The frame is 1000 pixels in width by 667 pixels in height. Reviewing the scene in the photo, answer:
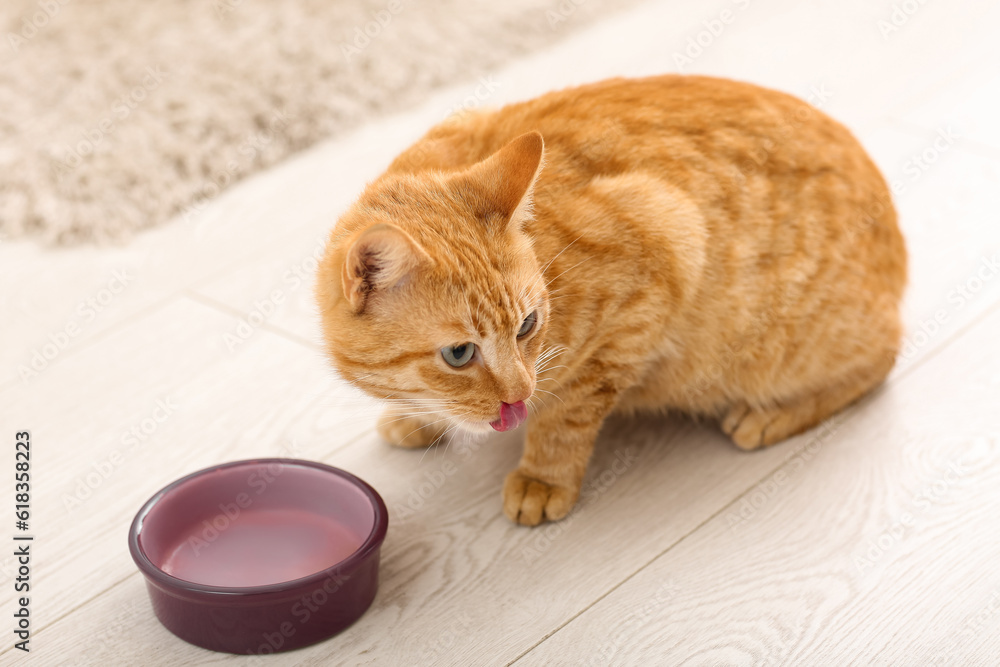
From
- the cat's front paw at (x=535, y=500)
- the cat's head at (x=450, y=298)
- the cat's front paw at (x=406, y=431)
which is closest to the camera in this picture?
the cat's head at (x=450, y=298)

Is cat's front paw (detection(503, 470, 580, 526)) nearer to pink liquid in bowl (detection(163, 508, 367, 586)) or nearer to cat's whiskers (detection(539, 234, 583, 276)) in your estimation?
pink liquid in bowl (detection(163, 508, 367, 586))

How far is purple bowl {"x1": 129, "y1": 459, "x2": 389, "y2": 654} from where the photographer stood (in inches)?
52.5

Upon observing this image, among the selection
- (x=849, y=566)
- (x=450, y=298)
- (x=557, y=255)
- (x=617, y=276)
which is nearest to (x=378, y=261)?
(x=450, y=298)

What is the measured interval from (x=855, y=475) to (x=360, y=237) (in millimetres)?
1028

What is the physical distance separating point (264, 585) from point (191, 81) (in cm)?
202

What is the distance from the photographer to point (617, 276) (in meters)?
1.54

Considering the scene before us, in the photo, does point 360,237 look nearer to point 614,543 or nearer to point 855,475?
point 614,543

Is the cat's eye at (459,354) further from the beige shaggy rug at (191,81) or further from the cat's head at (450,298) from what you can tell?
the beige shaggy rug at (191,81)

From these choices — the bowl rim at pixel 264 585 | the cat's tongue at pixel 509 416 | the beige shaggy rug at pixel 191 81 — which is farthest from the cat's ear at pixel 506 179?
the beige shaggy rug at pixel 191 81

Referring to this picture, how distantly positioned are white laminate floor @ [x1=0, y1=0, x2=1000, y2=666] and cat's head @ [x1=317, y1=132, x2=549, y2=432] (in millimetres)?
326

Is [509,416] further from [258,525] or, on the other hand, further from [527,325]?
[258,525]

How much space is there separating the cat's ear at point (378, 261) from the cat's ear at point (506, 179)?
0.17m

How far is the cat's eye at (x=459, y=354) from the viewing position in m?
1.32

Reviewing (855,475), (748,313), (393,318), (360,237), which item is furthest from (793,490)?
(360,237)
